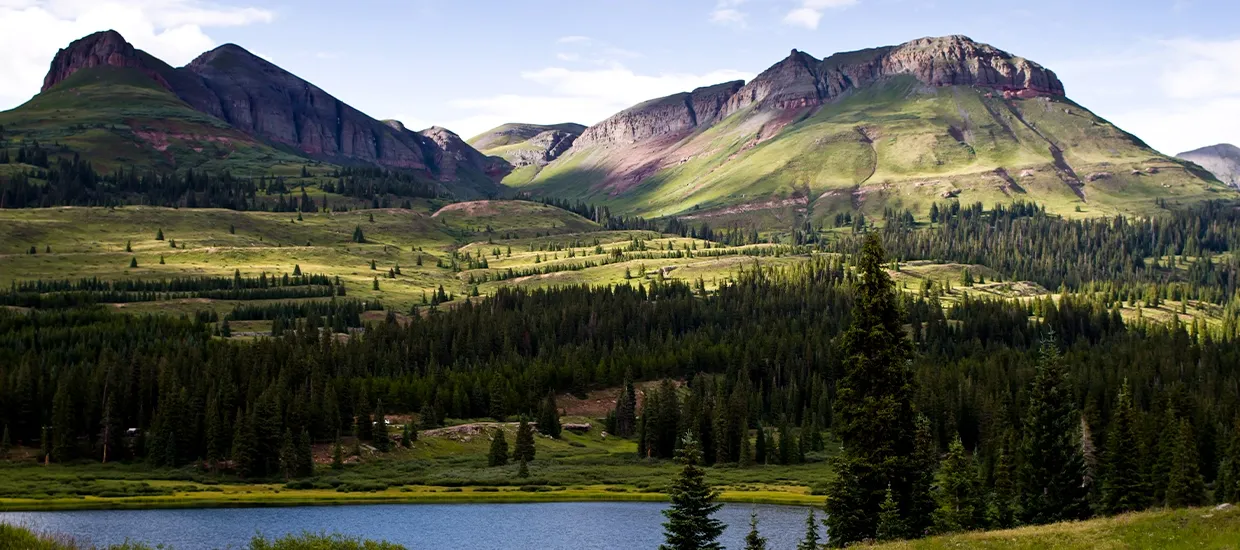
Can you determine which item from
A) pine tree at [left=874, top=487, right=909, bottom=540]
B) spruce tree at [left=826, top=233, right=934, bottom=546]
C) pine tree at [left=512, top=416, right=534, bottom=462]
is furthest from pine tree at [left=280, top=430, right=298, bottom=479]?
pine tree at [left=874, top=487, right=909, bottom=540]

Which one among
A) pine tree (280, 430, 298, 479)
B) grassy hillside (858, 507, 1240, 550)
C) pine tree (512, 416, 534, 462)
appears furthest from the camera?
pine tree (512, 416, 534, 462)

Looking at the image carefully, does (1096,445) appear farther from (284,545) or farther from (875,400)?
(284,545)

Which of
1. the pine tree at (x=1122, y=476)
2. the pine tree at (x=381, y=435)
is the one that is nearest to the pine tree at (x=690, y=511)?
the pine tree at (x=1122, y=476)

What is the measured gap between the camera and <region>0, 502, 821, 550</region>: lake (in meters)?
111

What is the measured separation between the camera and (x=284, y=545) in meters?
65.2

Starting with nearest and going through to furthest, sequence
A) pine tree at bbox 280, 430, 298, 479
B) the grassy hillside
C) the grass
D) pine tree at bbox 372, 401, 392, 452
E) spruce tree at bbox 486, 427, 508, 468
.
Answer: the grassy hillside < the grass < pine tree at bbox 280, 430, 298, 479 < spruce tree at bbox 486, 427, 508, 468 < pine tree at bbox 372, 401, 392, 452

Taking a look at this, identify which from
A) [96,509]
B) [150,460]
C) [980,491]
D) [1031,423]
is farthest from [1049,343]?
[150,460]

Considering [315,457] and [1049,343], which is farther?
[315,457]

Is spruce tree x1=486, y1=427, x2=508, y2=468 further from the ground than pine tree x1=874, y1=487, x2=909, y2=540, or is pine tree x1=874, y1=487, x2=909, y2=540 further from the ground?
pine tree x1=874, y1=487, x2=909, y2=540

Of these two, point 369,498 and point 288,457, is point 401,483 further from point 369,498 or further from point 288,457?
point 288,457

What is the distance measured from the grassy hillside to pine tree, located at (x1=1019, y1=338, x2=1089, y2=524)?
2945cm

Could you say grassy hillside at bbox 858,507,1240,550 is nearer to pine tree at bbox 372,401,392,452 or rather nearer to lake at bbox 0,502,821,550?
lake at bbox 0,502,821,550

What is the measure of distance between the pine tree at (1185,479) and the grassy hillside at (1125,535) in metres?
56.6

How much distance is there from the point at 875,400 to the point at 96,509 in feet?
328
